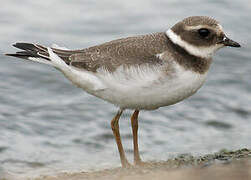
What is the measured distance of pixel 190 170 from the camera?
5.85m

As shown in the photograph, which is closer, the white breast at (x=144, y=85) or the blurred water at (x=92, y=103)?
the white breast at (x=144, y=85)

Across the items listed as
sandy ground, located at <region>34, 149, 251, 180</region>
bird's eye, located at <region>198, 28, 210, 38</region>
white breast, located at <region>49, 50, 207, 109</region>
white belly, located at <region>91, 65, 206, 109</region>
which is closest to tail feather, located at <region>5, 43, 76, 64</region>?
white breast, located at <region>49, 50, 207, 109</region>

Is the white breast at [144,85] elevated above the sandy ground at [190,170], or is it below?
Answer: above

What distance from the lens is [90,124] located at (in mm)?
11188

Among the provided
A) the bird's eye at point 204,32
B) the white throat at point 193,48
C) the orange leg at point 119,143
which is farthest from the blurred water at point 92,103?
the bird's eye at point 204,32

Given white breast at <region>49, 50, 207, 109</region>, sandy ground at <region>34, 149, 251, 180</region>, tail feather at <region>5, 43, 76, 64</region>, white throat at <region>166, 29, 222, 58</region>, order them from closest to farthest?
1. sandy ground at <region>34, 149, 251, 180</region>
2. white breast at <region>49, 50, 207, 109</region>
3. white throat at <region>166, 29, 222, 58</region>
4. tail feather at <region>5, 43, 76, 64</region>

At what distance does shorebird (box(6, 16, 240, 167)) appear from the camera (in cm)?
758

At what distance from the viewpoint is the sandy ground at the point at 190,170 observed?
18.0ft

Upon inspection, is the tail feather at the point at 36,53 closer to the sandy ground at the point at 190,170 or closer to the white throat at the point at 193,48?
the white throat at the point at 193,48

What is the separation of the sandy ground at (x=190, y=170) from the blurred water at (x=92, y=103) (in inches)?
64.8

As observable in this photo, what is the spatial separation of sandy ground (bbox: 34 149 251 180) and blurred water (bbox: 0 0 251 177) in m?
1.64

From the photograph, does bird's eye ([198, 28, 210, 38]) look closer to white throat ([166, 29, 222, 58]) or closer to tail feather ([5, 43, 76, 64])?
white throat ([166, 29, 222, 58])

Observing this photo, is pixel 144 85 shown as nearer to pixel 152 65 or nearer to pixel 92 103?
pixel 152 65

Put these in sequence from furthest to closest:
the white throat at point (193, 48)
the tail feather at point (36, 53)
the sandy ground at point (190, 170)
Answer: the tail feather at point (36, 53) < the white throat at point (193, 48) < the sandy ground at point (190, 170)
